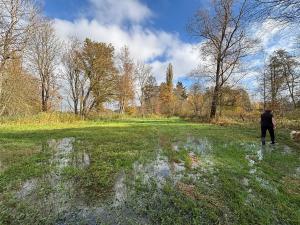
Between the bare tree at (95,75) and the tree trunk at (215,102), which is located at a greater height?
the bare tree at (95,75)

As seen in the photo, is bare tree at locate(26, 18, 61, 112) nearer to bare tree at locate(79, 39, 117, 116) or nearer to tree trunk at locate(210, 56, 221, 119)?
bare tree at locate(79, 39, 117, 116)

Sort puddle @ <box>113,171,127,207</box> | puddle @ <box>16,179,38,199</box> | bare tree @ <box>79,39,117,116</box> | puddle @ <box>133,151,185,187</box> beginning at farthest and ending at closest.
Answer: bare tree @ <box>79,39,117,116</box>, puddle @ <box>133,151,185,187</box>, puddle @ <box>16,179,38,199</box>, puddle @ <box>113,171,127,207</box>

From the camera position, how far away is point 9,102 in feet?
66.9

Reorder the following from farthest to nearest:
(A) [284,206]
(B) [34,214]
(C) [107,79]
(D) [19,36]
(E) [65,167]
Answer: (C) [107,79], (D) [19,36], (E) [65,167], (A) [284,206], (B) [34,214]

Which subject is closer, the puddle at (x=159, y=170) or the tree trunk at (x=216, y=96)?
the puddle at (x=159, y=170)

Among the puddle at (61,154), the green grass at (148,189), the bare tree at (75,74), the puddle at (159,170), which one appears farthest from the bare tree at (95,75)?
the puddle at (159,170)

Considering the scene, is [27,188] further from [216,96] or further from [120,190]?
[216,96]

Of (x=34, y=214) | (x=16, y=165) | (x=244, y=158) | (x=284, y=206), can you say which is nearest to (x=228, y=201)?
(x=284, y=206)

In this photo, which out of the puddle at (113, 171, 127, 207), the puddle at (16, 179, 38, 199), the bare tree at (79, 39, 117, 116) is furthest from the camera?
the bare tree at (79, 39, 117, 116)

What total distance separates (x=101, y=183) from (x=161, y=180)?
130 cm

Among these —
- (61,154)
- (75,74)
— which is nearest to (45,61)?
(75,74)

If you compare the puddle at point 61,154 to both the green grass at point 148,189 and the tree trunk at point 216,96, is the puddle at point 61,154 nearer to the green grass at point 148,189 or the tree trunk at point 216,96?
the green grass at point 148,189

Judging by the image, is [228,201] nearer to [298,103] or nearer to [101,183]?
[101,183]

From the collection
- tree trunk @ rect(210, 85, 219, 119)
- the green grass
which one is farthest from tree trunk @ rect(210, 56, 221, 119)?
the green grass
